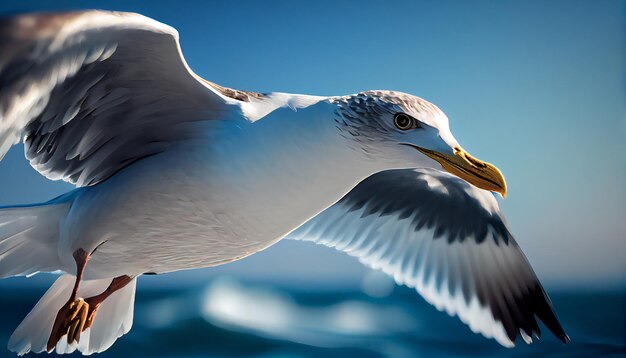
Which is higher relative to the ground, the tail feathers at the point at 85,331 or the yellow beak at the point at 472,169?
the yellow beak at the point at 472,169

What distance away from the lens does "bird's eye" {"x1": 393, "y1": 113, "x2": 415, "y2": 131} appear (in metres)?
0.89

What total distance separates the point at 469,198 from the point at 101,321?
86 cm

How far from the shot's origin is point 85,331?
1367 mm

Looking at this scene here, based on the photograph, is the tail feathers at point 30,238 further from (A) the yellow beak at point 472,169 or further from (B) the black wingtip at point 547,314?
(B) the black wingtip at point 547,314

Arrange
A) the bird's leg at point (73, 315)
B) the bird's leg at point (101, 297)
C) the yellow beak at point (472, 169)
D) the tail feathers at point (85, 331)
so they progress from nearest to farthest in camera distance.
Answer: the yellow beak at point (472, 169)
the bird's leg at point (73, 315)
the bird's leg at point (101, 297)
the tail feathers at point (85, 331)

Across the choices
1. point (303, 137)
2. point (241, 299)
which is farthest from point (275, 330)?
point (303, 137)

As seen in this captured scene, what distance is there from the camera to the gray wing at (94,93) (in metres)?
0.67

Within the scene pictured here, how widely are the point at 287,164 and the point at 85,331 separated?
2.37ft

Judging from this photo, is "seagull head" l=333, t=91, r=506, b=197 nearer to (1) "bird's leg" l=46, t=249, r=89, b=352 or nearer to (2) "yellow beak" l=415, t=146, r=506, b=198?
(2) "yellow beak" l=415, t=146, r=506, b=198

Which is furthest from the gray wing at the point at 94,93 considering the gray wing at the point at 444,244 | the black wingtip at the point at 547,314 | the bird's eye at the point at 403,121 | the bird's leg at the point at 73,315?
the black wingtip at the point at 547,314

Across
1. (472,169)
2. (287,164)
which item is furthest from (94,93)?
(472,169)

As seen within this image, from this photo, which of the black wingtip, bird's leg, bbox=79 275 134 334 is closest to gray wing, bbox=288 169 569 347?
the black wingtip

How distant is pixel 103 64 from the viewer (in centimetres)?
90

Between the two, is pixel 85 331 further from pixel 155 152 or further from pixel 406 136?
pixel 406 136
